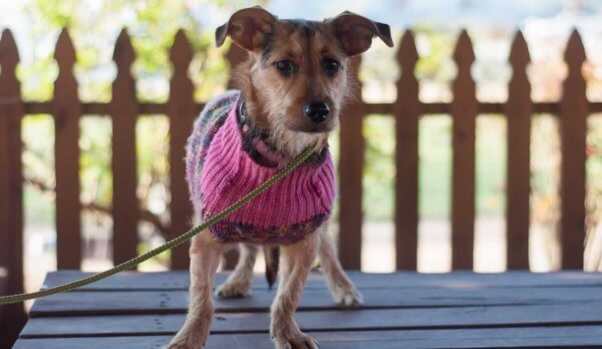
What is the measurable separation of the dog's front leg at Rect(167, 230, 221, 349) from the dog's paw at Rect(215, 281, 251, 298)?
2.30 feet

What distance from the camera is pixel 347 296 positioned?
3.65 meters

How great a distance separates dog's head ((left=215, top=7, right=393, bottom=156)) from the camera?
2.77m

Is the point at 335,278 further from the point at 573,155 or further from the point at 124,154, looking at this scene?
the point at 573,155

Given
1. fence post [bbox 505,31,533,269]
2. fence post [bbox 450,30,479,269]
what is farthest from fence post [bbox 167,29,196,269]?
fence post [bbox 505,31,533,269]

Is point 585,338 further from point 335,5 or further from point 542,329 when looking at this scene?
point 335,5

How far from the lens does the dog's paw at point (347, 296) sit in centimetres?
365

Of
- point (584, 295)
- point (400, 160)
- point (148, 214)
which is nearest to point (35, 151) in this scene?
point (148, 214)

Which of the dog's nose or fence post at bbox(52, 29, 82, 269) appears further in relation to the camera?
fence post at bbox(52, 29, 82, 269)

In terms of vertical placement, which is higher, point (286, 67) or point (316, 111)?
point (286, 67)

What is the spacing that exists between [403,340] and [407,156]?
205 cm

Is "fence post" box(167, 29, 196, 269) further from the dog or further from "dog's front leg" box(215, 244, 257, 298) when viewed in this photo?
the dog

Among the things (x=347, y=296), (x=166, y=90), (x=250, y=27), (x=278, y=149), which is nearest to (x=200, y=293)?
(x=278, y=149)

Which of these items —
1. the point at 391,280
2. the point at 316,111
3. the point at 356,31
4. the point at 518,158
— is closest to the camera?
the point at 316,111

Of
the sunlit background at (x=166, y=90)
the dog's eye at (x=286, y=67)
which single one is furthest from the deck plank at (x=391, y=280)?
the dog's eye at (x=286, y=67)
